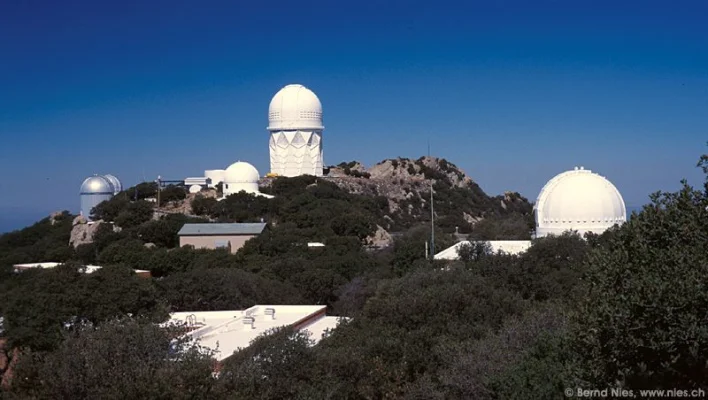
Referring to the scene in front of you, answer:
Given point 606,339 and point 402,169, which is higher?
point 402,169

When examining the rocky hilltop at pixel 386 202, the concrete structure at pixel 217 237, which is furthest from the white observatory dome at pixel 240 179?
the concrete structure at pixel 217 237

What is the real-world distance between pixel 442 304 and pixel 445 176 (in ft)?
177

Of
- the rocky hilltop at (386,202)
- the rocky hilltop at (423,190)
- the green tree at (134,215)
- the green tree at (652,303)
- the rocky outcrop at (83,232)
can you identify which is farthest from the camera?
the rocky hilltop at (423,190)

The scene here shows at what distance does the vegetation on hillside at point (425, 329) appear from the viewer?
1096 cm

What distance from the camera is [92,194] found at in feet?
189

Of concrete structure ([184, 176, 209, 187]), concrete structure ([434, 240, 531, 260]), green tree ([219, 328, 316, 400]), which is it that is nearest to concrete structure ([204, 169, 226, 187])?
concrete structure ([184, 176, 209, 187])

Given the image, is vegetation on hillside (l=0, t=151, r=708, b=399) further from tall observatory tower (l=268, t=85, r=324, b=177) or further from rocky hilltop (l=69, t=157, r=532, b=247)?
tall observatory tower (l=268, t=85, r=324, b=177)

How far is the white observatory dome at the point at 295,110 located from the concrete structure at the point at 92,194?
13.1 m

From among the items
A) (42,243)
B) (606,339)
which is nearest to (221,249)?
(42,243)

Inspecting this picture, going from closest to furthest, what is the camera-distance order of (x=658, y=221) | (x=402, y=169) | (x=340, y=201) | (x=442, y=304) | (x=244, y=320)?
(x=658, y=221), (x=442, y=304), (x=244, y=320), (x=340, y=201), (x=402, y=169)

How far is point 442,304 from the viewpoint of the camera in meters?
20.0

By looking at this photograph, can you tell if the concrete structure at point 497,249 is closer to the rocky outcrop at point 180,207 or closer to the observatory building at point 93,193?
the rocky outcrop at point 180,207

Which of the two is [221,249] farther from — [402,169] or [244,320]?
[402,169]

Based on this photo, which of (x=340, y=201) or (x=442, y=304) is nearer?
(x=442, y=304)
